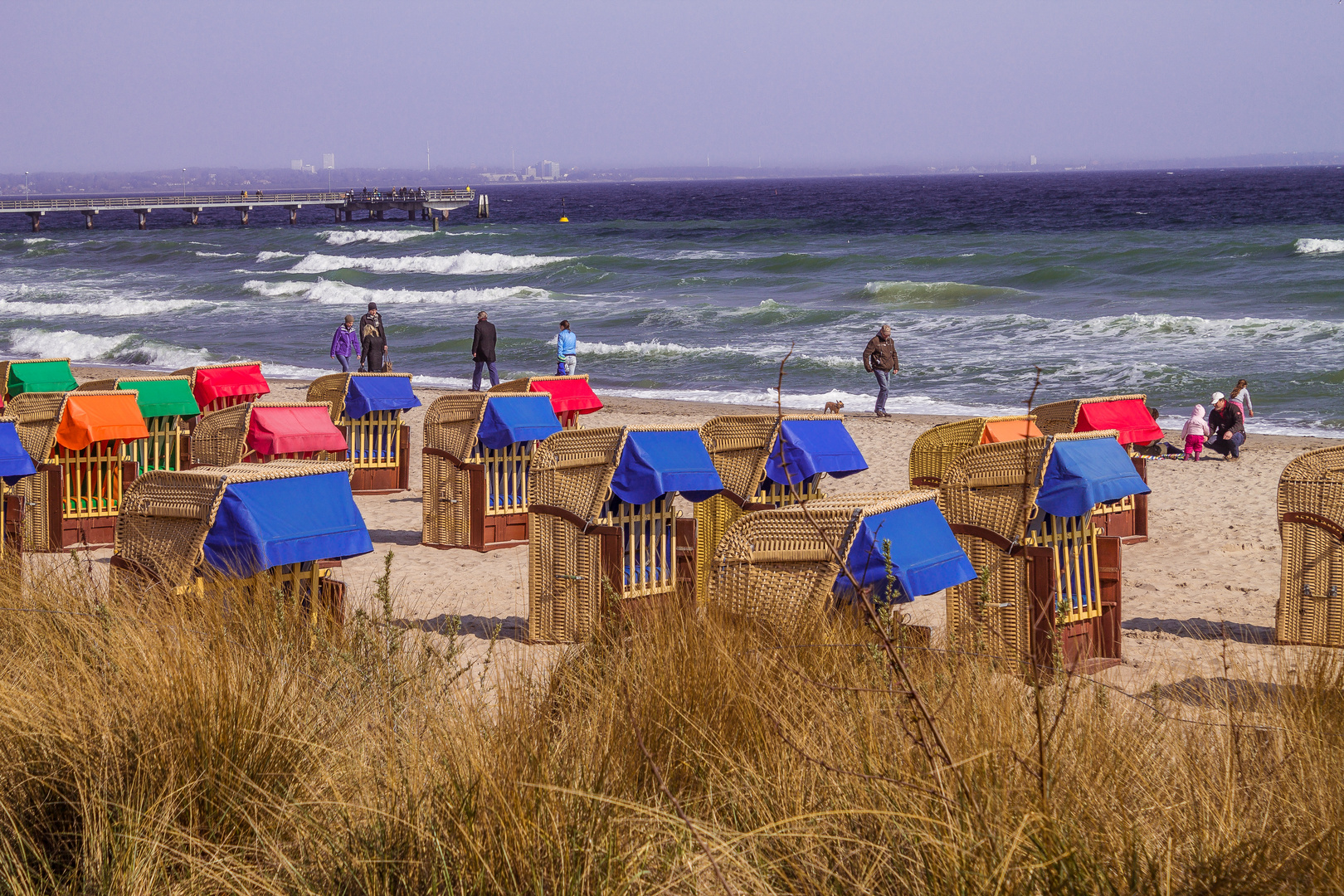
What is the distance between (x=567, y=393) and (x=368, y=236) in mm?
58334

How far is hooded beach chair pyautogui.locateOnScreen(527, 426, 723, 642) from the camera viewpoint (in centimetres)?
648

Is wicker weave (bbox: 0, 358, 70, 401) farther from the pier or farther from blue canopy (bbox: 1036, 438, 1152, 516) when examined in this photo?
the pier

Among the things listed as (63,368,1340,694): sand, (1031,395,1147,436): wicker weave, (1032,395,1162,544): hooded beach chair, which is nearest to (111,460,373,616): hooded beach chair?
(63,368,1340,694): sand

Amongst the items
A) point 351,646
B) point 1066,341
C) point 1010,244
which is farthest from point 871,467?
point 1010,244

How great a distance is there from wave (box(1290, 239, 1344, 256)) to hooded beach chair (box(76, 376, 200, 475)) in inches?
1543

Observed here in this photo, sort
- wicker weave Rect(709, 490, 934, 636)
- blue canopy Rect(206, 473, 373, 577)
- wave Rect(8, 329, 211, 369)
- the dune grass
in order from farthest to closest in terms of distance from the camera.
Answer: wave Rect(8, 329, 211, 369), blue canopy Rect(206, 473, 373, 577), wicker weave Rect(709, 490, 934, 636), the dune grass

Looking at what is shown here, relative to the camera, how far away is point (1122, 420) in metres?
10.5

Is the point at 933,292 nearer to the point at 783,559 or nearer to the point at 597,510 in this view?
the point at 597,510

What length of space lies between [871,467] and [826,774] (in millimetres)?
10410

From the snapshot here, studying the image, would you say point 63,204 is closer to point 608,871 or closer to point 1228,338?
point 1228,338

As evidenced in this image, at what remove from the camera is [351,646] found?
4.29 metres

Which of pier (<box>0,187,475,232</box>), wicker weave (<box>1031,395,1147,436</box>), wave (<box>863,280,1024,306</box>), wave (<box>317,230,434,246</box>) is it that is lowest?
wicker weave (<box>1031,395,1147,436</box>)

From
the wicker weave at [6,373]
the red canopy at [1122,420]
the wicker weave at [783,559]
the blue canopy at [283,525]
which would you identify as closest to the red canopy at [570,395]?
the red canopy at [1122,420]

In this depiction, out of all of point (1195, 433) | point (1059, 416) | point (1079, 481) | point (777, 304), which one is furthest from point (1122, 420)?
point (777, 304)
